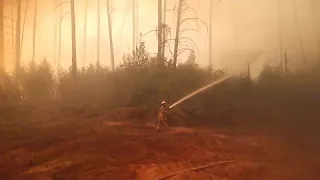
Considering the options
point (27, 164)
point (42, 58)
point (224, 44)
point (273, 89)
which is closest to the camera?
point (27, 164)

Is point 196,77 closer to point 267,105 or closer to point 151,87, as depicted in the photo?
point 151,87

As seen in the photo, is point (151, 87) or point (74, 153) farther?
point (151, 87)

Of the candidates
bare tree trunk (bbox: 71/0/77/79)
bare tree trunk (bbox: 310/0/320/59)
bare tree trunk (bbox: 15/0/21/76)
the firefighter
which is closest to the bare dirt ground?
the firefighter

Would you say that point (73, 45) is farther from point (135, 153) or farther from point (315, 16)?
point (315, 16)

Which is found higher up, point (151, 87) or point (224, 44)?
point (224, 44)

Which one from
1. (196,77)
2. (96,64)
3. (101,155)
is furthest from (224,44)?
(101,155)

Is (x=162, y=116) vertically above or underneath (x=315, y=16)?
underneath

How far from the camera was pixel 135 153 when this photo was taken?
4.23 meters

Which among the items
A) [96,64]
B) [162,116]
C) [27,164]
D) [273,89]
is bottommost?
[27,164]

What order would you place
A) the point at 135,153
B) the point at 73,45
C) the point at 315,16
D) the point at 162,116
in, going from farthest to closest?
the point at 73,45
the point at 315,16
the point at 162,116
the point at 135,153

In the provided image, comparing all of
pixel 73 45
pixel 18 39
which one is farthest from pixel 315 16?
pixel 18 39

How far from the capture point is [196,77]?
4641mm

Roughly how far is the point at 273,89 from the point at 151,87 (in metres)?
1.71

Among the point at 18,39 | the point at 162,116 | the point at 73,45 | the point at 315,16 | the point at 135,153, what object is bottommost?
the point at 135,153
